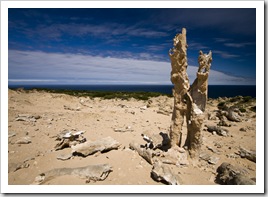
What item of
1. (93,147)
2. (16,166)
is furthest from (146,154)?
(16,166)

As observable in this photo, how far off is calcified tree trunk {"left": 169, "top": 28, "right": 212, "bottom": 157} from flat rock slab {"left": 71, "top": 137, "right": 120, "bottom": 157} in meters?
2.92

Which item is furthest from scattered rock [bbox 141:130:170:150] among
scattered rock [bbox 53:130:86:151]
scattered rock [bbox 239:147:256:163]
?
scattered rock [bbox 239:147:256:163]

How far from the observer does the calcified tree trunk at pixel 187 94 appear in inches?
265

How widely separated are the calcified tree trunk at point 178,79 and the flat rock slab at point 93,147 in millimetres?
2876

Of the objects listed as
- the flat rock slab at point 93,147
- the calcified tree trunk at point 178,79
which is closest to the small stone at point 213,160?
the calcified tree trunk at point 178,79

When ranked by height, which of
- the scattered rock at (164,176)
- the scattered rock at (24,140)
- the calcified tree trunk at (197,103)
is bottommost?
the scattered rock at (164,176)

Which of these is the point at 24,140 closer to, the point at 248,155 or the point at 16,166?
the point at 16,166

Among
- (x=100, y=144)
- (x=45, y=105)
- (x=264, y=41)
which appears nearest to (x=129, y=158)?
(x=100, y=144)

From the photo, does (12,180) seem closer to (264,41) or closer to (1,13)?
(1,13)

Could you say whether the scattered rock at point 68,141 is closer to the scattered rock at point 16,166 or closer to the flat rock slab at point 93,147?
the flat rock slab at point 93,147

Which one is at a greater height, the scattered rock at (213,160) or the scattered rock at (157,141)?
the scattered rock at (157,141)

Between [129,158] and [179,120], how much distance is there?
9.37 feet

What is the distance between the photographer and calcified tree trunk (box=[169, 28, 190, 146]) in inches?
267

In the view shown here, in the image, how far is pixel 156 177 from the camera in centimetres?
600
